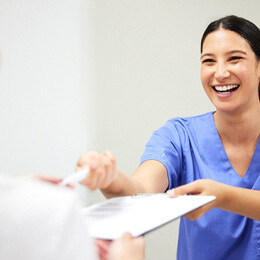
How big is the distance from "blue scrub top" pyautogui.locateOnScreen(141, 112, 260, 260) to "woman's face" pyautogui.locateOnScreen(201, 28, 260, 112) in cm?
10

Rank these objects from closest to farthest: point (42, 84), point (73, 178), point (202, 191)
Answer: point (73, 178), point (202, 191), point (42, 84)

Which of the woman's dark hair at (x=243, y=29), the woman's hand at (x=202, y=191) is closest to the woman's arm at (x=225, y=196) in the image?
the woman's hand at (x=202, y=191)

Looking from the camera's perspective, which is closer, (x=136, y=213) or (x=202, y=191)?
(x=136, y=213)

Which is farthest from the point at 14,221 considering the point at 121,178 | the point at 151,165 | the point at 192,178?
the point at 192,178

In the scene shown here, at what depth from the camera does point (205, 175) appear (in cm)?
98

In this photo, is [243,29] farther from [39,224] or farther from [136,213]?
[39,224]

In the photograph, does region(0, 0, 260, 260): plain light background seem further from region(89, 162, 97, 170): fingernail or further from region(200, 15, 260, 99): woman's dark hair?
region(89, 162, 97, 170): fingernail

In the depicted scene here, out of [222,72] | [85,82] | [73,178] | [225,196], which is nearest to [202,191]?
[225,196]

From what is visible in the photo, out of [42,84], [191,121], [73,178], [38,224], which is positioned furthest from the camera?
[42,84]

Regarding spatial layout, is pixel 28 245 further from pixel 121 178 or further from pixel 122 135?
pixel 122 135

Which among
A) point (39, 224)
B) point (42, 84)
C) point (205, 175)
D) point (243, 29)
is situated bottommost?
point (205, 175)

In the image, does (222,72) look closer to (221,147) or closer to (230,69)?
(230,69)

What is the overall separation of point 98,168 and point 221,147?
0.49 metres

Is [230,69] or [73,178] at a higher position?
[230,69]
